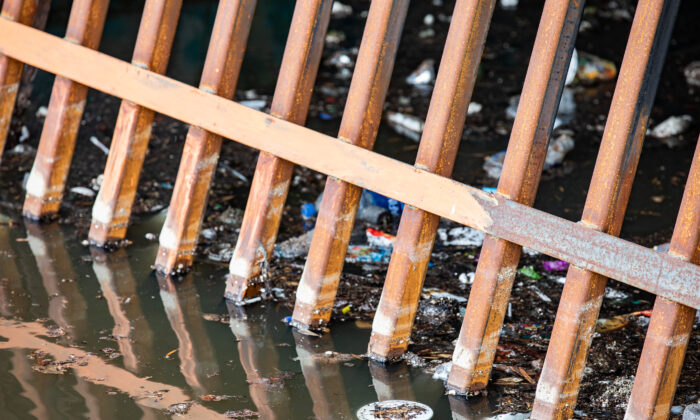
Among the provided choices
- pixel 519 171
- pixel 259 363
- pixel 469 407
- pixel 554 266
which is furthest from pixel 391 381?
pixel 554 266

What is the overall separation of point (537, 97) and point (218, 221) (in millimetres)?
1850

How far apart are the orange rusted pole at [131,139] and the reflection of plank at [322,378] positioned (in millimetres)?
980

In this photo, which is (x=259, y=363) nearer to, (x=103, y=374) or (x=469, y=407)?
(x=103, y=374)

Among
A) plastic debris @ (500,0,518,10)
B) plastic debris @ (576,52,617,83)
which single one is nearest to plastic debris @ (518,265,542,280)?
plastic debris @ (576,52,617,83)

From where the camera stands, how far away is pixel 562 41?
2414 mm

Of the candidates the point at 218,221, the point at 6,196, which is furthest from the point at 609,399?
the point at 6,196

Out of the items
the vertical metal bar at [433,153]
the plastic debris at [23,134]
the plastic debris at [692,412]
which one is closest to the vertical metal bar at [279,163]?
the vertical metal bar at [433,153]

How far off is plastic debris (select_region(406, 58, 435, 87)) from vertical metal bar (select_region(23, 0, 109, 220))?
3.10 meters

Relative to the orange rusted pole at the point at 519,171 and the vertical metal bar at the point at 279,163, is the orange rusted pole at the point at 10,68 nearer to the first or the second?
the vertical metal bar at the point at 279,163

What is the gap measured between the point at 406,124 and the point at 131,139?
94.0 inches

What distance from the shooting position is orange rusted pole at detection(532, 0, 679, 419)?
2303mm

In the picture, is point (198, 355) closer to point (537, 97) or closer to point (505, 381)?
point (505, 381)

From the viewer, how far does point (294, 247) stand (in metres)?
3.53

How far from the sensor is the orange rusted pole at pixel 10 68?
3.37 meters
